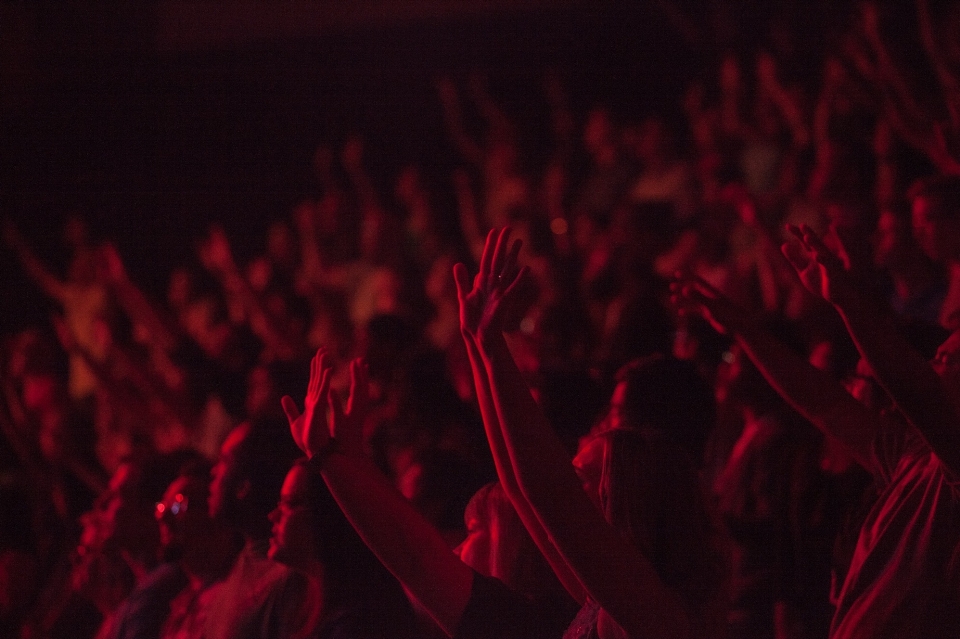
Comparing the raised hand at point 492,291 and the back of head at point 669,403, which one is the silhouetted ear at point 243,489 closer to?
the back of head at point 669,403

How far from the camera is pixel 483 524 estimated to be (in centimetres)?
235

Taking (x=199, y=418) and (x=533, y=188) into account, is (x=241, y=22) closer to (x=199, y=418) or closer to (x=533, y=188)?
(x=533, y=188)

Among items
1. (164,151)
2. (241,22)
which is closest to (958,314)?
(241,22)

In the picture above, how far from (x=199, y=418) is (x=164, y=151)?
4.77 meters

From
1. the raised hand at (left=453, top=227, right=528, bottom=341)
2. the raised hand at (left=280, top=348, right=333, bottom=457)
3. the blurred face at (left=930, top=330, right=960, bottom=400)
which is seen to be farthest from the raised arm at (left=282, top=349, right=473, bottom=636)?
the blurred face at (left=930, top=330, right=960, bottom=400)

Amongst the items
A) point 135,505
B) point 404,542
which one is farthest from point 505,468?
point 135,505

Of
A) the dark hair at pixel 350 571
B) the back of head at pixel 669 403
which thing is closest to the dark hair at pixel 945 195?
the back of head at pixel 669 403

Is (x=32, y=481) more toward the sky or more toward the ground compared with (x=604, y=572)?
more toward the sky

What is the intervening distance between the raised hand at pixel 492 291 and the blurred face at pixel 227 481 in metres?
1.13

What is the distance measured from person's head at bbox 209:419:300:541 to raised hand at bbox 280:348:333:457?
0.55 meters

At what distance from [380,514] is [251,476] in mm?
779

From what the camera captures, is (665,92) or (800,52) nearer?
(800,52)

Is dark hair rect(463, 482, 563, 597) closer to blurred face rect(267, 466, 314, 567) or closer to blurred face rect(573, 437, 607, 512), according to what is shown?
blurred face rect(573, 437, 607, 512)

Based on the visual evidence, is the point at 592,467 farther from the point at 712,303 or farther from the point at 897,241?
the point at 897,241
